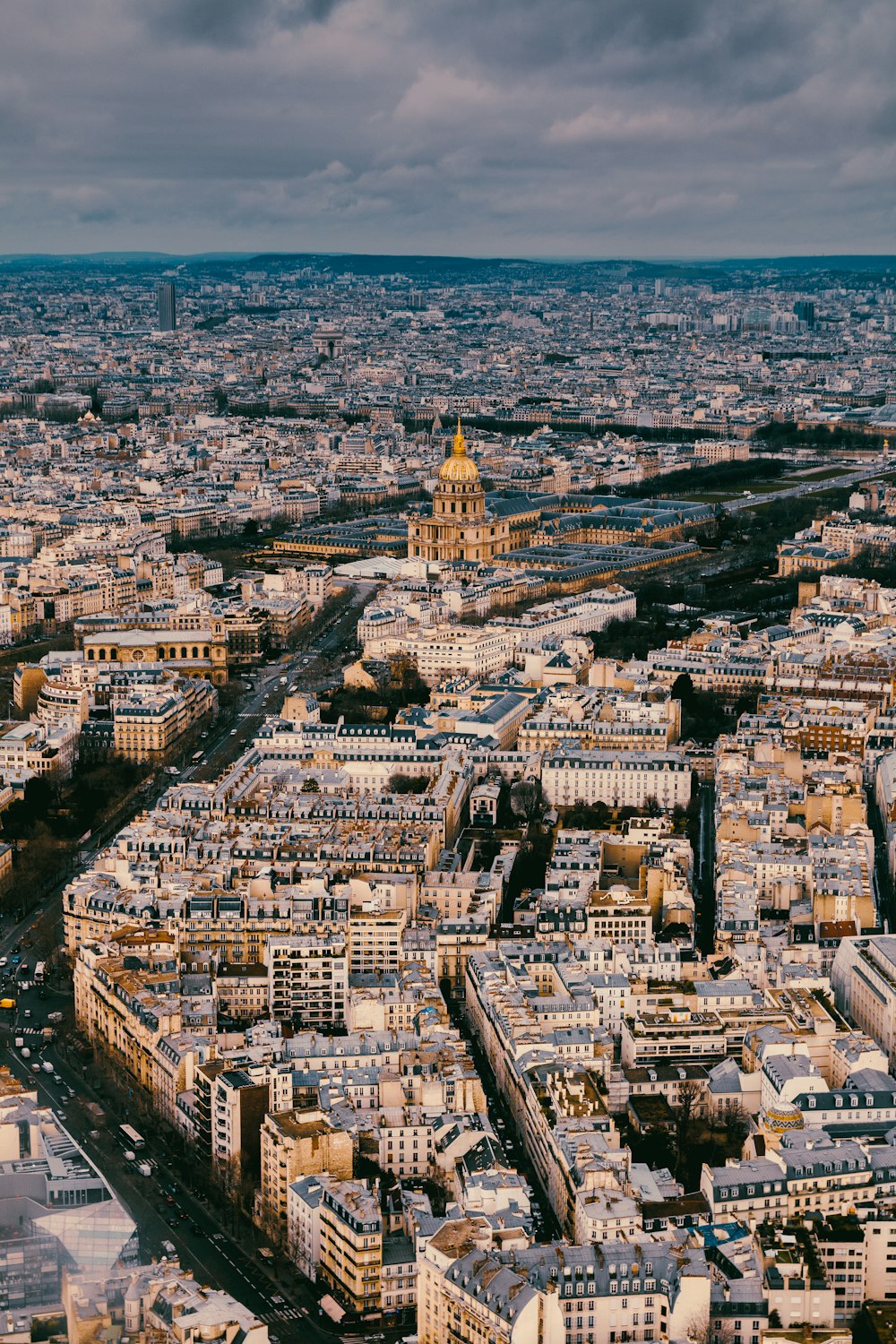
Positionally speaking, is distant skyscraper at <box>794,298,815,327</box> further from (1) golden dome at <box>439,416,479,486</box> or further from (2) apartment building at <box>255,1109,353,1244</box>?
(2) apartment building at <box>255,1109,353,1244</box>

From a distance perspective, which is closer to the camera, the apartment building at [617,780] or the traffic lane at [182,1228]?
the traffic lane at [182,1228]

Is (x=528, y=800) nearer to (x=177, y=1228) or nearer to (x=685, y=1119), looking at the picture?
(x=685, y=1119)

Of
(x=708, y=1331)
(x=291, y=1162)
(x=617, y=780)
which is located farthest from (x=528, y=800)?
(x=708, y=1331)

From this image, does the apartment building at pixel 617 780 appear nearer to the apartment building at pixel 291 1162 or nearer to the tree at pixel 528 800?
the tree at pixel 528 800

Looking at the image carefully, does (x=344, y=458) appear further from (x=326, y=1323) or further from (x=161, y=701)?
(x=326, y=1323)

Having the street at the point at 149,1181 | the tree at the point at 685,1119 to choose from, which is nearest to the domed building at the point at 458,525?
the street at the point at 149,1181

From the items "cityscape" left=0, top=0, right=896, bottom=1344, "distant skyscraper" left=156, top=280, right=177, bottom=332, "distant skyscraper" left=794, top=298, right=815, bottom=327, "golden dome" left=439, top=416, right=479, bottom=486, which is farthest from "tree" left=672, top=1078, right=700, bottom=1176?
"distant skyscraper" left=794, top=298, right=815, bottom=327
